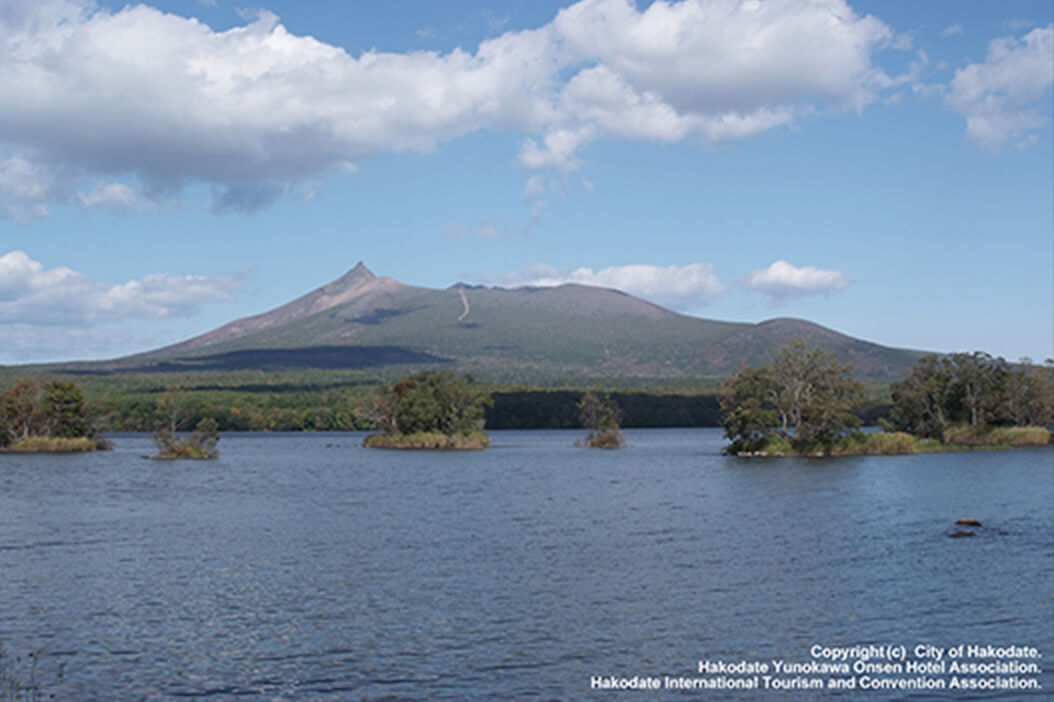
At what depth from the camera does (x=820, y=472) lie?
78.5 m

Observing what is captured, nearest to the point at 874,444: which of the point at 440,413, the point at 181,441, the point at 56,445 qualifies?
Result: the point at 440,413

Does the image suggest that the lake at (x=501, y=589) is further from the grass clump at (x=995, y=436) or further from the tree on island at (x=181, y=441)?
the grass clump at (x=995, y=436)

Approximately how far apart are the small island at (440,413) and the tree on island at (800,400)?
38.6m

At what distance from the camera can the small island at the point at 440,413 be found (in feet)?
417

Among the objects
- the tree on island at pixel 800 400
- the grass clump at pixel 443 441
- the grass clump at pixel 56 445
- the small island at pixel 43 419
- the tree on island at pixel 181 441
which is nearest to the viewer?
the tree on island at pixel 800 400

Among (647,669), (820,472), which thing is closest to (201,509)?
(647,669)

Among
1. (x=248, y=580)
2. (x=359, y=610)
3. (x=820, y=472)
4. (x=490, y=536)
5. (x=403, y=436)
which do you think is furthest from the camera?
(x=403, y=436)

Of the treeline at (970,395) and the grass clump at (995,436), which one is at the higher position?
the treeline at (970,395)

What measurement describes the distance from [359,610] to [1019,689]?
16.3m

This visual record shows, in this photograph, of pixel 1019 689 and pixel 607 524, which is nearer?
pixel 1019 689

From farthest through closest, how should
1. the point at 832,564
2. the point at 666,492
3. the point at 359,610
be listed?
1. the point at 666,492
2. the point at 832,564
3. the point at 359,610

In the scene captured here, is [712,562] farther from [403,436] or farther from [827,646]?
[403,436]

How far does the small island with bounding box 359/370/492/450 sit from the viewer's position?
417 ft

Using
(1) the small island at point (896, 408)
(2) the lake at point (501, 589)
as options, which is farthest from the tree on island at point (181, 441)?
(1) the small island at point (896, 408)
